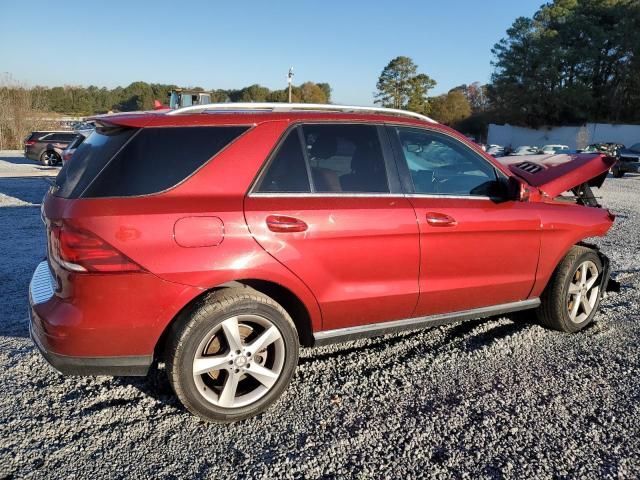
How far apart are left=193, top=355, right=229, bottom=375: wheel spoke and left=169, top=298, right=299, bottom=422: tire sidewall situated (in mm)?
36

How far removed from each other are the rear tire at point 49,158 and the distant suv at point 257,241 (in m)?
20.8

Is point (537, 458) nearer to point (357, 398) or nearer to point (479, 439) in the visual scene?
point (479, 439)

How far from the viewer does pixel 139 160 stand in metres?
2.67

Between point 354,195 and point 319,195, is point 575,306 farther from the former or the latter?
point 319,195

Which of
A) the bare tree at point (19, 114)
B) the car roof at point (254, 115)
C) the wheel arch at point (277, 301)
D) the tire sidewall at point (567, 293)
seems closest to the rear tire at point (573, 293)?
the tire sidewall at point (567, 293)

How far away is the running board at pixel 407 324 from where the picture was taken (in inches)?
125

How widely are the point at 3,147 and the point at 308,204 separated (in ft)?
113

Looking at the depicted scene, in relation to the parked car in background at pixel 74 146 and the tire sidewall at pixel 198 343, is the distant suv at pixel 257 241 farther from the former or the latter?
the parked car in background at pixel 74 146

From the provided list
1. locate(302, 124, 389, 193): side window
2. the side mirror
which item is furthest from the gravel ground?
locate(302, 124, 389, 193): side window

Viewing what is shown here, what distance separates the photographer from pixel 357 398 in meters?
3.13

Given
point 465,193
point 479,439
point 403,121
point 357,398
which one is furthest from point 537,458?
point 403,121

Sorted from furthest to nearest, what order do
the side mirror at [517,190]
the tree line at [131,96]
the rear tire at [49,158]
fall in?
the tree line at [131,96] < the rear tire at [49,158] < the side mirror at [517,190]

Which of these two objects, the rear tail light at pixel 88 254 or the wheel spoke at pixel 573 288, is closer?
the rear tail light at pixel 88 254

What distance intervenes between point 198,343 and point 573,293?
125 inches
